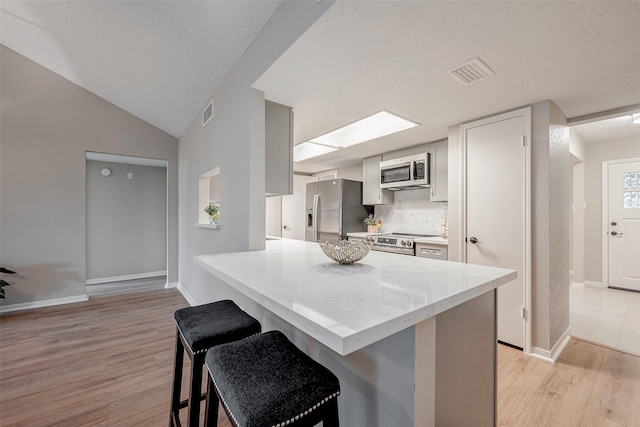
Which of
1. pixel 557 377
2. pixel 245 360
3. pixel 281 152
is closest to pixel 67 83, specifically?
pixel 281 152

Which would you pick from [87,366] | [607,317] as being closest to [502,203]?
[607,317]

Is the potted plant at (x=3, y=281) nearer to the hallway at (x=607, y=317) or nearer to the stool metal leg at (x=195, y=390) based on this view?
the stool metal leg at (x=195, y=390)

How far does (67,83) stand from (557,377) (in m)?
6.07

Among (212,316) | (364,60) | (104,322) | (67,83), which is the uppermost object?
(67,83)

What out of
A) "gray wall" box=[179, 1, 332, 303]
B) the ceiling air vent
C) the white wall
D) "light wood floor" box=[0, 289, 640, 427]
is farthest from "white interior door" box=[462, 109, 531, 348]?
the white wall

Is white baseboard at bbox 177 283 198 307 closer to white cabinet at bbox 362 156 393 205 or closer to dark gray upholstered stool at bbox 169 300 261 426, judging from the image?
dark gray upholstered stool at bbox 169 300 261 426

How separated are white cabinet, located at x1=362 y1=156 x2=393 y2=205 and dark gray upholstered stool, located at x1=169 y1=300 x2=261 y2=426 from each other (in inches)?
120

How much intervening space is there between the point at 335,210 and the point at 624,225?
4.30 meters

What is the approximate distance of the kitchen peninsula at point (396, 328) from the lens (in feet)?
2.28

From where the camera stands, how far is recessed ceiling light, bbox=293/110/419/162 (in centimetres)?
273

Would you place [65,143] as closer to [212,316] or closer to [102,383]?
[102,383]

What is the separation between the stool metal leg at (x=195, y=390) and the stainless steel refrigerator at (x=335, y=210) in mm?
2977

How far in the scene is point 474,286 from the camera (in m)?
0.94

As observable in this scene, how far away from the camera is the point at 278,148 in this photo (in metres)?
2.23
